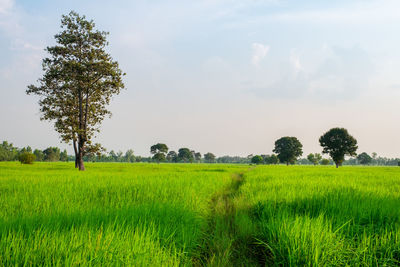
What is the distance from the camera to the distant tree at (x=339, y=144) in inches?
2549

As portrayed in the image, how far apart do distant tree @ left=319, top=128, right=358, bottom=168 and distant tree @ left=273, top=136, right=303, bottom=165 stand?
28.2 metres

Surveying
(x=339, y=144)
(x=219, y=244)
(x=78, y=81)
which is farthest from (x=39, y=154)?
(x=219, y=244)

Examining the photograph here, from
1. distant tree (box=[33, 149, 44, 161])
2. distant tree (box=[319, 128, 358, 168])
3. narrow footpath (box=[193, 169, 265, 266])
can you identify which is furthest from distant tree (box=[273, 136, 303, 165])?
distant tree (box=[33, 149, 44, 161])

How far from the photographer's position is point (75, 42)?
2420 centimetres

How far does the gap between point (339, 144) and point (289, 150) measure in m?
31.4

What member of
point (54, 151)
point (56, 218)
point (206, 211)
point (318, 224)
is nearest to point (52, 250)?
point (56, 218)

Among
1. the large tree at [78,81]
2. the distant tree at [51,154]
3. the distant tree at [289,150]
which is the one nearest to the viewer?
the large tree at [78,81]

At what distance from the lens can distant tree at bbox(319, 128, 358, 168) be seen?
2549 inches

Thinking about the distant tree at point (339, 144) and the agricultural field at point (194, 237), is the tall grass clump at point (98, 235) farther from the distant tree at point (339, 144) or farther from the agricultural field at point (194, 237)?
the distant tree at point (339, 144)

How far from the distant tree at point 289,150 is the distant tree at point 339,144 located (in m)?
28.2

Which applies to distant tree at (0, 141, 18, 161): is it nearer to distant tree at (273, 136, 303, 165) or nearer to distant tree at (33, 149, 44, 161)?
distant tree at (33, 149, 44, 161)

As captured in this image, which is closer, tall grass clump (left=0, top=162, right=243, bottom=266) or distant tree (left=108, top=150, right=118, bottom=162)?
tall grass clump (left=0, top=162, right=243, bottom=266)

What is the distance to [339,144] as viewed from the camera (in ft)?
215

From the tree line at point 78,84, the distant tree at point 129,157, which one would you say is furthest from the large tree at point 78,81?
the distant tree at point 129,157
